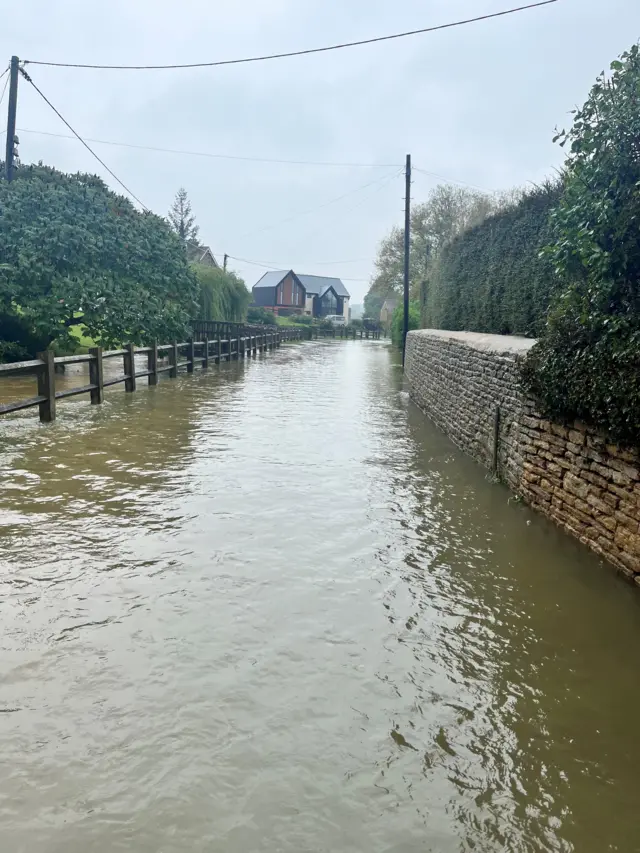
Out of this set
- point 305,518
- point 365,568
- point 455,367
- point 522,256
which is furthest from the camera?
point 522,256

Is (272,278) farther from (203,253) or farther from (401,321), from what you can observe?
(401,321)

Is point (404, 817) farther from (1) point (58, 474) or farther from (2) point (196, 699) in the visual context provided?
(1) point (58, 474)

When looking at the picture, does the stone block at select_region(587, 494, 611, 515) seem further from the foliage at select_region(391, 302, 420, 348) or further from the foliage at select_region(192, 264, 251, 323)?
the foliage at select_region(391, 302, 420, 348)

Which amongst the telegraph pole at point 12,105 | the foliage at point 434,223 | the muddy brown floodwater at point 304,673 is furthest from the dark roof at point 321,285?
the muddy brown floodwater at point 304,673

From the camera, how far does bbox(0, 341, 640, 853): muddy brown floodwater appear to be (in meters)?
2.48

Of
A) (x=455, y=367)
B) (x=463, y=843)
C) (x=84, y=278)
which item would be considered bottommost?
(x=463, y=843)

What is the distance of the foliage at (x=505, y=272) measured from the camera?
10.5 m

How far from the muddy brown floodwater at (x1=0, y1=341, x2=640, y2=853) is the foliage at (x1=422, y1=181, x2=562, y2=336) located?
4283 millimetres

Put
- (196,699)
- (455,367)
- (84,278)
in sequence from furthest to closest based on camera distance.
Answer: (84,278) → (455,367) → (196,699)

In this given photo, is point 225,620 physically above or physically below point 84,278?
below

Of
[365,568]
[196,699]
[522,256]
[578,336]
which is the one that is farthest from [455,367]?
[196,699]

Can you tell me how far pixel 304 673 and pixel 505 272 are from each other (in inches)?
420

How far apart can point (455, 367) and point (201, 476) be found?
5.29m

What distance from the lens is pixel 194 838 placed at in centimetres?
235
